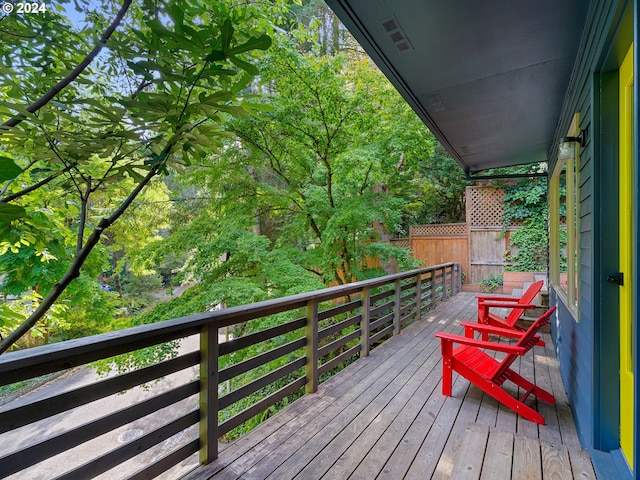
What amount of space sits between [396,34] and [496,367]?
2449 millimetres

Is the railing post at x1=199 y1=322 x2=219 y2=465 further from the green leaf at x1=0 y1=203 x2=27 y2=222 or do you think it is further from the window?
the window

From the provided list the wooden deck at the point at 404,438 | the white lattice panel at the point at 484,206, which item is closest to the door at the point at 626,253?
the wooden deck at the point at 404,438

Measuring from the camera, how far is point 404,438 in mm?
2094

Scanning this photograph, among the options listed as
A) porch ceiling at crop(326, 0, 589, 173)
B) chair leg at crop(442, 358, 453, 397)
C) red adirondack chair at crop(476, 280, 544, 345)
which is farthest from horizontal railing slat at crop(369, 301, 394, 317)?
porch ceiling at crop(326, 0, 589, 173)

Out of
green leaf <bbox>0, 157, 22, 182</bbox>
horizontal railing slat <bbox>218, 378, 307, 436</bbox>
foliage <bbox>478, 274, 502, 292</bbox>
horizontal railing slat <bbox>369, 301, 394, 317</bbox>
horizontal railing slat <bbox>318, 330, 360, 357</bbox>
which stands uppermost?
green leaf <bbox>0, 157, 22, 182</bbox>

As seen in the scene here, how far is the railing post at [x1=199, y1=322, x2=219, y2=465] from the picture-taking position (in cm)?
184

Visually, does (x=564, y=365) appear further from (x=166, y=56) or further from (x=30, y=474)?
(x=30, y=474)

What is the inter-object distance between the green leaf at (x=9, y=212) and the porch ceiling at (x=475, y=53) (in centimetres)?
158

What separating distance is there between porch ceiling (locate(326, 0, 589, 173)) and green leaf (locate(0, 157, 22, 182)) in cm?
156

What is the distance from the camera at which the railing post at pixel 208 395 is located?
1840mm

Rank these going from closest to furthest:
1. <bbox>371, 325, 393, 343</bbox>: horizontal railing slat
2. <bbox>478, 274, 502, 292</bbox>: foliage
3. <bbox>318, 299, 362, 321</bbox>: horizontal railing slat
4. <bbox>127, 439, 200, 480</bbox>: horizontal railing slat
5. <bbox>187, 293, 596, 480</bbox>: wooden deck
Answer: <bbox>127, 439, 200, 480</bbox>: horizontal railing slat
<bbox>187, 293, 596, 480</bbox>: wooden deck
<bbox>318, 299, 362, 321</bbox>: horizontal railing slat
<bbox>371, 325, 393, 343</bbox>: horizontal railing slat
<bbox>478, 274, 502, 292</bbox>: foliage

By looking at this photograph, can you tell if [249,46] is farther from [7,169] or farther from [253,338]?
[253,338]

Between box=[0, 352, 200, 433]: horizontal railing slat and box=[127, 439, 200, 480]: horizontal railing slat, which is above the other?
box=[0, 352, 200, 433]: horizontal railing slat

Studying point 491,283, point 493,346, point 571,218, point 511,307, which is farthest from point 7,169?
point 491,283
